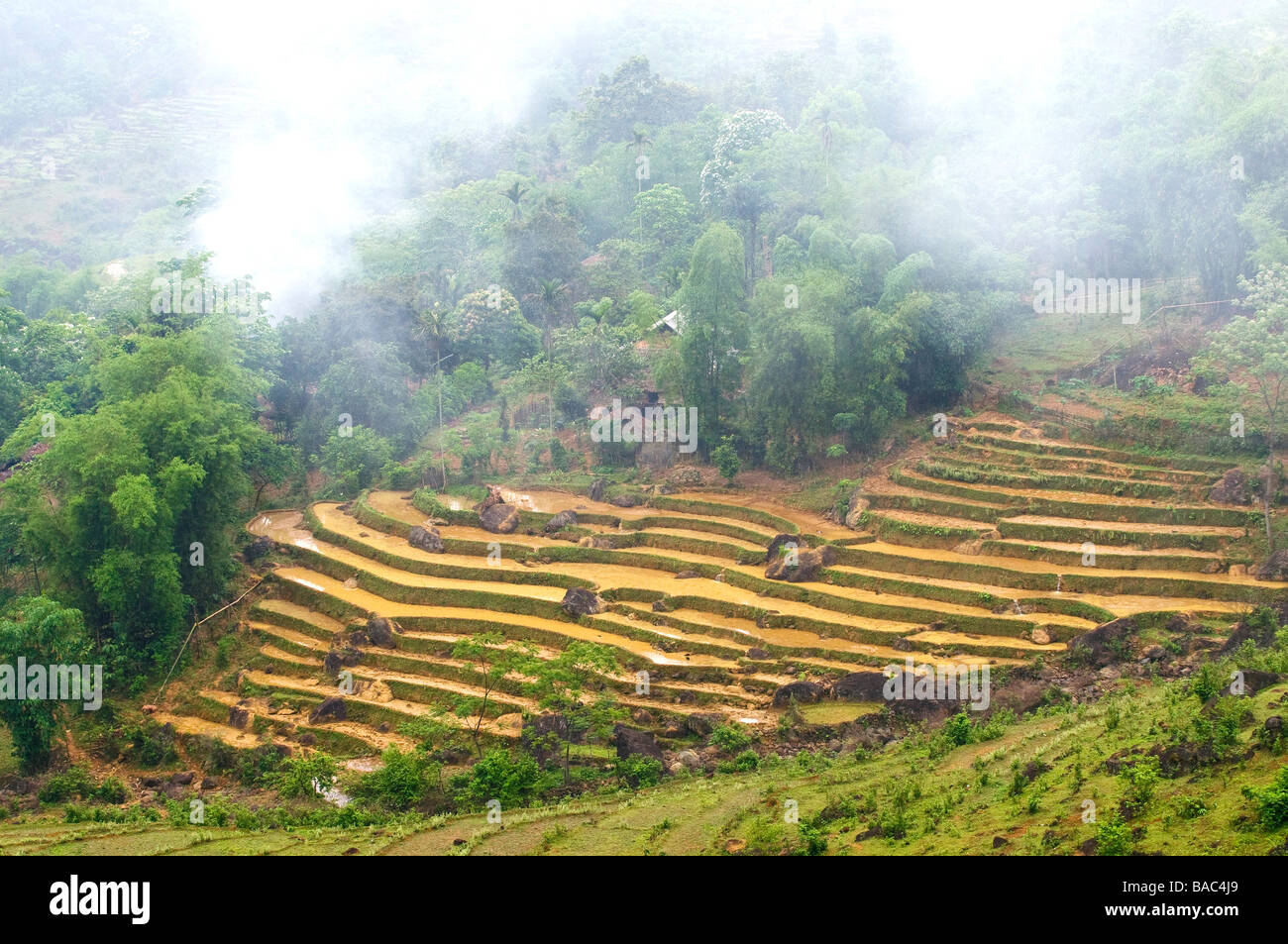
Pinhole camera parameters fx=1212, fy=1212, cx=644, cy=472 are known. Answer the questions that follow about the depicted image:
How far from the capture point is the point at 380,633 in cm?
3112

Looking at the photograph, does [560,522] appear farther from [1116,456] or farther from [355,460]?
[1116,456]

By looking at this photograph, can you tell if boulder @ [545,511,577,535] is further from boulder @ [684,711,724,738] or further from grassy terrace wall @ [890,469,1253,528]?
boulder @ [684,711,724,738]

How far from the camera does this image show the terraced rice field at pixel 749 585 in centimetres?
2769

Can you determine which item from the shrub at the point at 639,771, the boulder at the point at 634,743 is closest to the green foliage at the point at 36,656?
the boulder at the point at 634,743

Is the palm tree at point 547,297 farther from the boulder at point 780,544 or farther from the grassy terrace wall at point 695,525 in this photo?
the boulder at point 780,544

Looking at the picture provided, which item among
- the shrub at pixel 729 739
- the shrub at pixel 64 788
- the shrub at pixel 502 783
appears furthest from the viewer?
the shrub at pixel 64 788

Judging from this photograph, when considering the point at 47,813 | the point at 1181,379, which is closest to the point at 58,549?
the point at 47,813

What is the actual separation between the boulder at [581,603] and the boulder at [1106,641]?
11552 millimetres

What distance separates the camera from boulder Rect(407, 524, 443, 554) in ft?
117

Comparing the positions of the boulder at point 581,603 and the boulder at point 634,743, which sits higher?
the boulder at point 581,603

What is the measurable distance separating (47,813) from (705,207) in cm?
3596

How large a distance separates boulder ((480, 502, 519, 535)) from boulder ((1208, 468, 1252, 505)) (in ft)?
62.8

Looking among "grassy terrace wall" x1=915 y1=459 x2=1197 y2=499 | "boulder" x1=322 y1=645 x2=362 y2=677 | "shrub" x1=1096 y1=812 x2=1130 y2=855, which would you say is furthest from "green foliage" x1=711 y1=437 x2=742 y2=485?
"shrub" x1=1096 y1=812 x2=1130 y2=855

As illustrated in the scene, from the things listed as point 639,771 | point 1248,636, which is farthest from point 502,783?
point 1248,636
